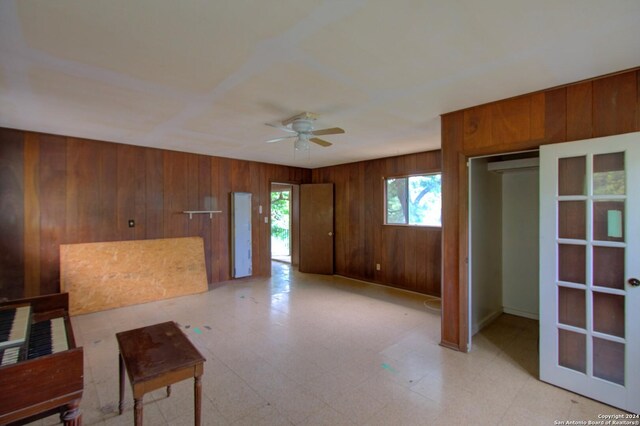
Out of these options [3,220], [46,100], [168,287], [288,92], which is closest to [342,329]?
[288,92]

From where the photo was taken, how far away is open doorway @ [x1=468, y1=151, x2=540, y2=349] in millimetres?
3475

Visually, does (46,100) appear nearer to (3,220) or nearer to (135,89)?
(135,89)

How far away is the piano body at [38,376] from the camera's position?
1165 millimetres

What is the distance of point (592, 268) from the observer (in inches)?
87.9

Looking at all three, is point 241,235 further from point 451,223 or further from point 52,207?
point 451,223

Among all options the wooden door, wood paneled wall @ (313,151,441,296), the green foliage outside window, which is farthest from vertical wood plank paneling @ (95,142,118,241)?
the green foliage outside window

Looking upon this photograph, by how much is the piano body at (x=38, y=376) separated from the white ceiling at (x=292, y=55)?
5.40 ft

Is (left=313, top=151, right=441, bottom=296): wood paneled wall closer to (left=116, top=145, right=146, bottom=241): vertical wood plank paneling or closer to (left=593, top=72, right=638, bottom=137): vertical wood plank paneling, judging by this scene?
(left=593, top=72, right=638, bottom=137): vertical wood plank paneling

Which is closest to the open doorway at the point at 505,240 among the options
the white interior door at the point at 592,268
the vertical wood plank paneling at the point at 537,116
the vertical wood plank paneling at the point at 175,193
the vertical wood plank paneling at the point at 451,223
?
the vertical wood plank paneling at the point at 451,223

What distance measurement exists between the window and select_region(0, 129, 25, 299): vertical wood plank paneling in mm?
5446

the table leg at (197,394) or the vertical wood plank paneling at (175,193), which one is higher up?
the vertical wood plank paneling at (175,193)

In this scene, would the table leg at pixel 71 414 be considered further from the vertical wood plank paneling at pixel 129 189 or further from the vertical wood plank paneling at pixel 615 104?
the vertical wood plank paneling at pixel 129 189

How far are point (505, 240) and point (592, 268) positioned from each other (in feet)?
6.36

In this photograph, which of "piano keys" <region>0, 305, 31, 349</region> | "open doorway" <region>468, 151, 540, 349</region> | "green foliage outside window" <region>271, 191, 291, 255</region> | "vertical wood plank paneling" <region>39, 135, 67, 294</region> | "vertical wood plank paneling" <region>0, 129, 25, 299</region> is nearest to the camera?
A: "piano keys" <region>0, 305, 31, 349</region>
